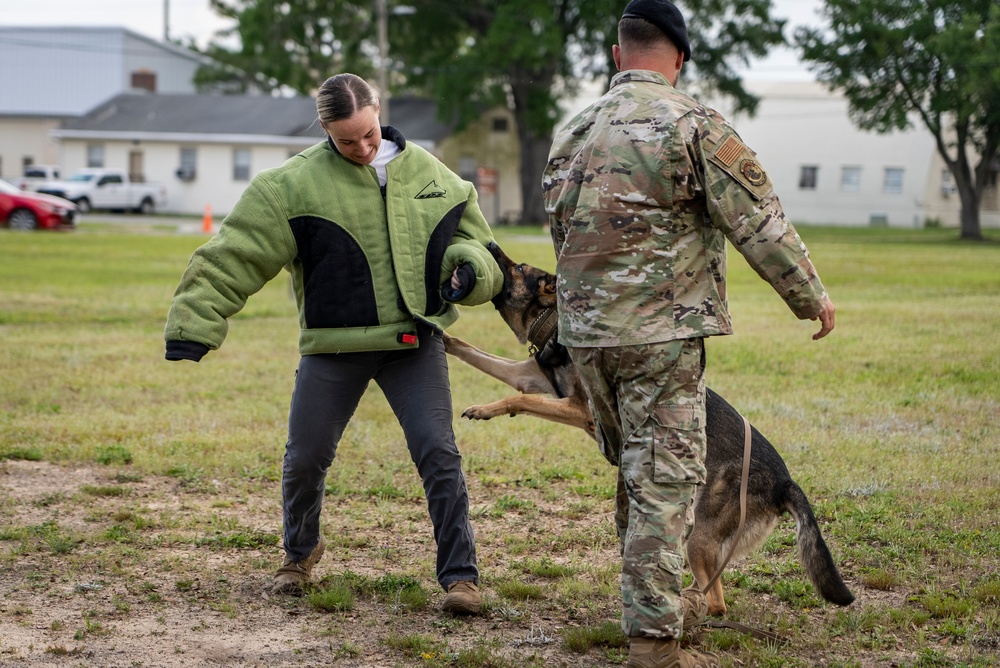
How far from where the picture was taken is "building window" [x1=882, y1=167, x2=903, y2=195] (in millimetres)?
54750

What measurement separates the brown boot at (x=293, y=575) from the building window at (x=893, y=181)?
5506 centimetres

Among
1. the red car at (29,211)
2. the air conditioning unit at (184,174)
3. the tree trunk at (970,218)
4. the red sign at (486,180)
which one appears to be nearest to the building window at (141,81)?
the air conditioning unit at (184,174)

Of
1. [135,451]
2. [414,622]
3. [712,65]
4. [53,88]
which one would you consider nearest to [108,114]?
[53,88]

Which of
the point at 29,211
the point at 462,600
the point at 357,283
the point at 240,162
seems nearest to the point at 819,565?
the point at 462,600

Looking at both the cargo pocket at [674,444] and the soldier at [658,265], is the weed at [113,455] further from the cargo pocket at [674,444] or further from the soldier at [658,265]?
the cargo pocket at [674,444]

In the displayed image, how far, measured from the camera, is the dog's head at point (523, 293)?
15.9 feet

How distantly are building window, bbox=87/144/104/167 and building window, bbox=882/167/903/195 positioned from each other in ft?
128

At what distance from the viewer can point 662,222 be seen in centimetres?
343

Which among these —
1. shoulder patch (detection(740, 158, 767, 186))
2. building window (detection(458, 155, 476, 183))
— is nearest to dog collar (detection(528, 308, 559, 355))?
shoulder patch (detection(740, 158, 767, 186))

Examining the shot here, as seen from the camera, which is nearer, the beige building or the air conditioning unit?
the beige building

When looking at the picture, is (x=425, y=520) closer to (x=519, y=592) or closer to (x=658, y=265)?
(x=519, y=592)

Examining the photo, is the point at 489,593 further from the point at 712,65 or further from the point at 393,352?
the point at 712,65

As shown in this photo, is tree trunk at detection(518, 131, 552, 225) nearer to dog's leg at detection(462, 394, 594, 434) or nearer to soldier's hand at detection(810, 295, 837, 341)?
dog's leg at detection(462, 394, 594, 434)

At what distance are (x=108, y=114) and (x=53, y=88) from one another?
8.96 meters
